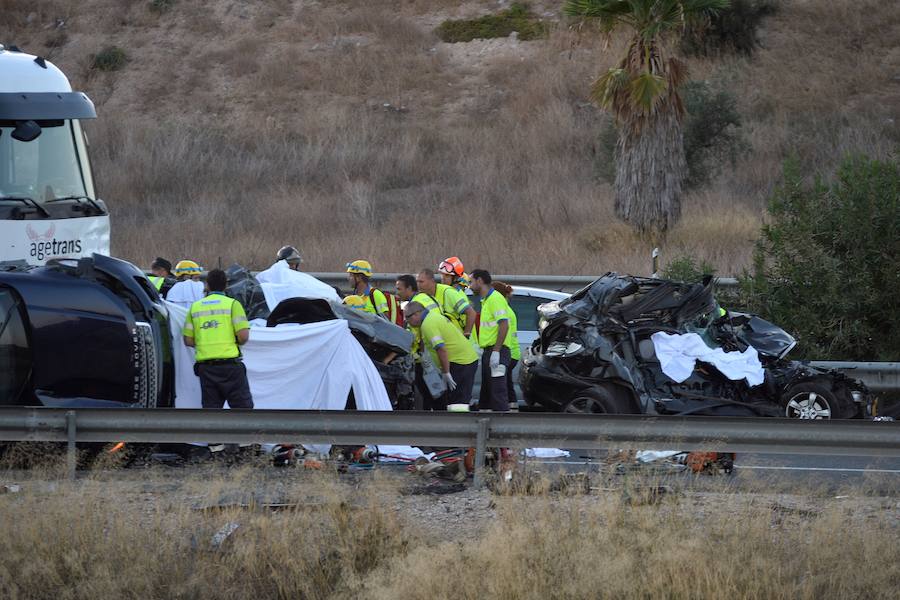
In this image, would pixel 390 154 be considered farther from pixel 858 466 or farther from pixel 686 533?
pixel 686 533

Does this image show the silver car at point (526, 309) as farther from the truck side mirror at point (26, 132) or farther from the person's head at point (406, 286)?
the truck side mirror at point (26, 132)

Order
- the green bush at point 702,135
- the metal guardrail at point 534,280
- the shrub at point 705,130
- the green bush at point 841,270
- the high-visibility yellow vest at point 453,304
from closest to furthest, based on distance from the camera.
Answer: the high-visibility yellow vest at point 453,304 < the green bush at point 841,270 < the metal guardrail at point 534,280 < the green bush at point 702,135 < the shrub at point 705,130

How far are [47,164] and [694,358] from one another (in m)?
7.31

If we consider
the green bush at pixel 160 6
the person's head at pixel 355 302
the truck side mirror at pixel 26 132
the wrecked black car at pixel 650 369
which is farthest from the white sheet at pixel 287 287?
the green bush at pixel 160 6

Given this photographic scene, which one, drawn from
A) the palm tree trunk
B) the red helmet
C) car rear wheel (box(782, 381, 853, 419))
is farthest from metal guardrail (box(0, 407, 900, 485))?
the palm tree trunk

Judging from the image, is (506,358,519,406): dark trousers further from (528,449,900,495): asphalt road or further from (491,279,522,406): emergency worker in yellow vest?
(528,449,900,495): asphalt road

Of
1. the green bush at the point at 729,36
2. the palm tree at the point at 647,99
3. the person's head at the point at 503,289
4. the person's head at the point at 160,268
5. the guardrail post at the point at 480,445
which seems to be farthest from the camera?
the green bush at the point at 729,36

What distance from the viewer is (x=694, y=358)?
38.2ft

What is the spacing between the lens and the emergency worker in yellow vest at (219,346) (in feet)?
33.6

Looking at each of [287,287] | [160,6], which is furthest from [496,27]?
[287,287]

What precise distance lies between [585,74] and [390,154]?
787 centimetres

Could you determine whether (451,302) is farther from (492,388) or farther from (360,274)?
(360,274)

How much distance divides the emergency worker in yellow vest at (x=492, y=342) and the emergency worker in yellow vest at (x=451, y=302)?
15 cm

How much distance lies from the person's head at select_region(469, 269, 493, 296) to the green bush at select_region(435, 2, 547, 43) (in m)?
28.8
